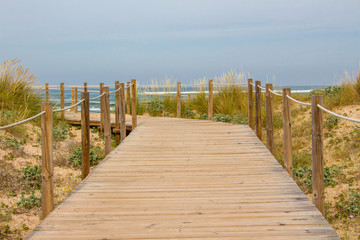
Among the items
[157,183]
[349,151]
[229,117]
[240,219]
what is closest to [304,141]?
[349,151]

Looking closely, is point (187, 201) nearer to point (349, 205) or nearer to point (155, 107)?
point (349, 205)

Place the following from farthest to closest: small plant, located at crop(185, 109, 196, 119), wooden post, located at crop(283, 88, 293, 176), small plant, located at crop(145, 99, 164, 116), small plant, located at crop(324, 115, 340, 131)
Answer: small plant, located at crop(145, 99, 164, 116) < small plant, located at crop(185, 109, 196, 119) < small plant, located at crop(324, 115, 340, 131) < wooden post, located at crop(283, 88, 293, 176)

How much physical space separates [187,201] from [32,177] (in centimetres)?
427

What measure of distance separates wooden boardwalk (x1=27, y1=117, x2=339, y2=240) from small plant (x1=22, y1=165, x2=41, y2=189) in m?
1.78

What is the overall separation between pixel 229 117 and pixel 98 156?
4.58 meters

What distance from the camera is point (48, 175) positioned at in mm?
4297

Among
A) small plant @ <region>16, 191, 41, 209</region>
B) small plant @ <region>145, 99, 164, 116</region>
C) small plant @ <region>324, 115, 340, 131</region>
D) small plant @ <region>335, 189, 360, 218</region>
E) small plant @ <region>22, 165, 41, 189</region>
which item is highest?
small plant @ <region>145, 99, 164, 116</region>

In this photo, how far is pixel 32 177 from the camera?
7492mm

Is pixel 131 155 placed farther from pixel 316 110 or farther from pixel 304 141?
pixel 304 141

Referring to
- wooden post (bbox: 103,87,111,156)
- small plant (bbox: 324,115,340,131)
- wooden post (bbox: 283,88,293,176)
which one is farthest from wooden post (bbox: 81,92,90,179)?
small plant (bbox: 324,115,340,131)

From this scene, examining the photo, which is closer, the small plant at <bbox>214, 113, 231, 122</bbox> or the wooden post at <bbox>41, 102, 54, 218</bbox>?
the wooden post at <bbox>41, 102, 54, 218</bbox>

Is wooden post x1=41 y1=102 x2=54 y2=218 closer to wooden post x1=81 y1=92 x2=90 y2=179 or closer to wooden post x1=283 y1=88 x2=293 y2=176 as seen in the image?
wooden post x1=81 y1=92 x2=90 y2=179

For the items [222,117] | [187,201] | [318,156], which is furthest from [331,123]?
[187,201]

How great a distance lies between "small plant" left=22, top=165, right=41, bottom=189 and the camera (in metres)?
7.40
